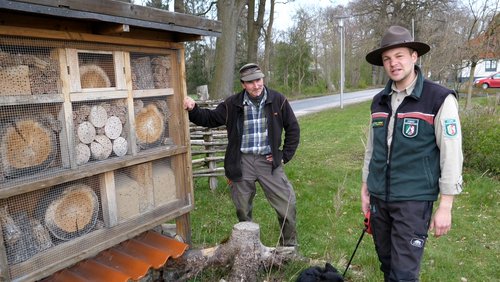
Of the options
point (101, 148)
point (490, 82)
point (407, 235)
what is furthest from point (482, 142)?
point (490, 82)

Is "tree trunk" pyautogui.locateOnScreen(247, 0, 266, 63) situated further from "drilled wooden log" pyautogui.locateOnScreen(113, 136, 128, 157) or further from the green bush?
"drilled wooden log" pyautogui.locateOnScreen(113, 136, 128, 157)

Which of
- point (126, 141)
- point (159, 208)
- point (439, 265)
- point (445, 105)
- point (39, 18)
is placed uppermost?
point (39, 18)

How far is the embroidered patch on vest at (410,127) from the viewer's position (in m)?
2.67

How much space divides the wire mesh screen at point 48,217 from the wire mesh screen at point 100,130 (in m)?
0.22

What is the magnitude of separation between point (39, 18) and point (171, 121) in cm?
143

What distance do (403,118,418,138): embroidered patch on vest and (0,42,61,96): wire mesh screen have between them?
2.34m

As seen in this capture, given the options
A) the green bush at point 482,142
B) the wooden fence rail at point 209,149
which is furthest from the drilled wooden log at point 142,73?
the green bush at point 482,142

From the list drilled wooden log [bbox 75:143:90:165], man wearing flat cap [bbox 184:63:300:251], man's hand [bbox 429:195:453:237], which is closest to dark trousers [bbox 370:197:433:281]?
man's hand [bbox 429:195:453:237]

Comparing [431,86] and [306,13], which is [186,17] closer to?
[431,86]

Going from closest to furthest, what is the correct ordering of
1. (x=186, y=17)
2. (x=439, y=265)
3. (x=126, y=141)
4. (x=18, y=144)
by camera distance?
(x=18, y=144)
(x=126, y=141)
(x=186, y=17)
(x=439, y=265)

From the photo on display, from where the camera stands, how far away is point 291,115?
418cm

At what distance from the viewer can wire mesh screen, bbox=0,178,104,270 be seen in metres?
2.55

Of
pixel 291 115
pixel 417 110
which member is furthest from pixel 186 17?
pixel 417 110

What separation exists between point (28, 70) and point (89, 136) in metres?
0.61
